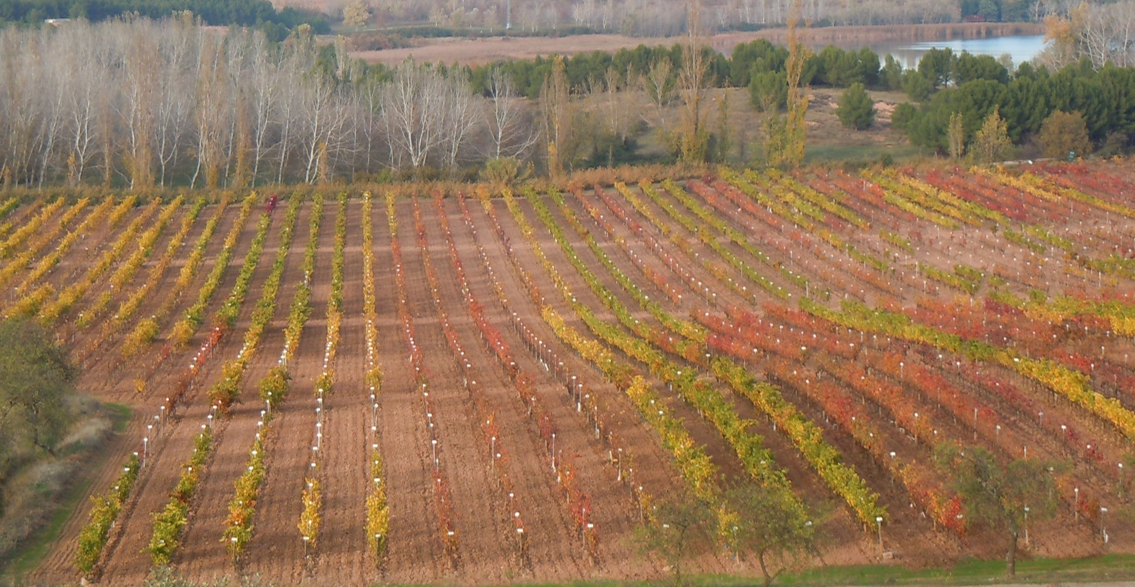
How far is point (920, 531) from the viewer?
14852 millimetres

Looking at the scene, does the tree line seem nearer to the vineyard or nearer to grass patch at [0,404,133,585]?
the vineyard

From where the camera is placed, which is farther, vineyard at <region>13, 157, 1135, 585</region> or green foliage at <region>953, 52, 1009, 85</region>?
green foliage at <region>953, 52, 1009, 85</region>

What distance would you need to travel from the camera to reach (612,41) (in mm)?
85375

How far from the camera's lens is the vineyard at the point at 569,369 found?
14.8 meters

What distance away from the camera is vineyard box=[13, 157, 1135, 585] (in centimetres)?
1476

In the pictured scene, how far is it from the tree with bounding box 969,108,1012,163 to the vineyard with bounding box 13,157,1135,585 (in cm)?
415

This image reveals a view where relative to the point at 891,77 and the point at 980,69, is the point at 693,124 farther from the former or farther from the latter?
the point at 891,77

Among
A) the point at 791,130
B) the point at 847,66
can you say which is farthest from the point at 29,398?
the point at 847,66

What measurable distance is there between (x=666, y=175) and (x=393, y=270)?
1401cm

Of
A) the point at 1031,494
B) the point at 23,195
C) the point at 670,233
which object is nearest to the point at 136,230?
the point at 23,195

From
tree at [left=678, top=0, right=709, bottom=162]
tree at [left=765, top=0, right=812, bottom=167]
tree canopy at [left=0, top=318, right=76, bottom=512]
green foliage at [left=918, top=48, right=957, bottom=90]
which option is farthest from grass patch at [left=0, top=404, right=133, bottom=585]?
green foliage at [left=918, top=48, right=957, bottom=90]

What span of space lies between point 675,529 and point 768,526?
1.01 metres

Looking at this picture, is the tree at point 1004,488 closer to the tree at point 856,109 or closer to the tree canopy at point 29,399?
Answer: the tree canopy at point 29,399

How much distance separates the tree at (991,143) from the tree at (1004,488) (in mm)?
30405
